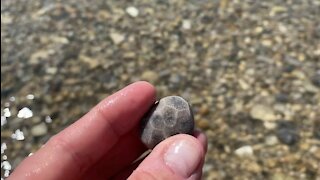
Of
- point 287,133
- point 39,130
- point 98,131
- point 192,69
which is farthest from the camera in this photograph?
point 192,69

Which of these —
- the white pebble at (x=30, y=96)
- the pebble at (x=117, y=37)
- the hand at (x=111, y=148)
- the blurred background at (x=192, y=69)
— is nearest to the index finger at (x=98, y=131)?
the hand at (x=111, y=148)

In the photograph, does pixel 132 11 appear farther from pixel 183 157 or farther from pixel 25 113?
pixel 183 157

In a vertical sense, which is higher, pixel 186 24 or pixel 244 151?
pixel 186 24

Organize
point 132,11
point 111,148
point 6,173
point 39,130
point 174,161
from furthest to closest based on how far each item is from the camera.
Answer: point 132,11 < point 39,130 < point 6,173 < point 111,148 < point 174,161

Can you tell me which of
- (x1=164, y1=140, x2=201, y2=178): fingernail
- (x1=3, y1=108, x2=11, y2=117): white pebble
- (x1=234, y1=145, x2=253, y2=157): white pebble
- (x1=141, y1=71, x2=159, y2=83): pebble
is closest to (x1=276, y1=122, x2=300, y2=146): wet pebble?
(x1=234, y1=145, x2=253, y2=157): white pebble

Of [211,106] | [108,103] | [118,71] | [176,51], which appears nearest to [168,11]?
[176,51]

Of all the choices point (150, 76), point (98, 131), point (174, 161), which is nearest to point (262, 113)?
point (150, 76)

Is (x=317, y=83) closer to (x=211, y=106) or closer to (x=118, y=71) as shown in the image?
(x=211, y=106)
